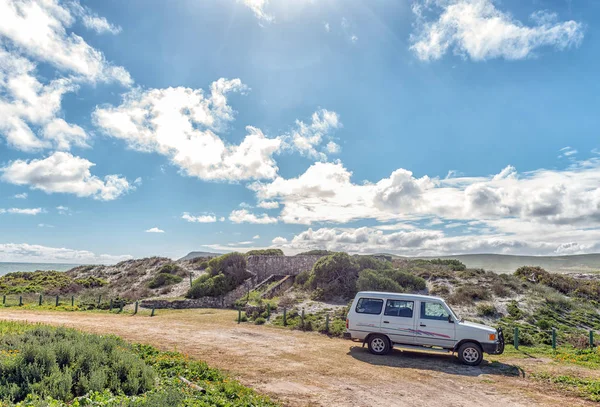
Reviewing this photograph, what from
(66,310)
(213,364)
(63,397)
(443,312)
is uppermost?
(443,312)

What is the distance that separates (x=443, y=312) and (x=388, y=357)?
2.54m

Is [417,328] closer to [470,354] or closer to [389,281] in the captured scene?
[470,354]

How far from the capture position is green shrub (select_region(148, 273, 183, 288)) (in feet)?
127

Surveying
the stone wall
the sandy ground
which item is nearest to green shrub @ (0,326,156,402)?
the sandy ground

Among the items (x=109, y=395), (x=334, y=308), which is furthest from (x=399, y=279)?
(x=109, y=395)

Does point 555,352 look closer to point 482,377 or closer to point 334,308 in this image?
point 482,377

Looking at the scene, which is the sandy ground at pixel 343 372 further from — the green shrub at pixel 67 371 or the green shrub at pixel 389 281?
the green shrub at pixel 389 281

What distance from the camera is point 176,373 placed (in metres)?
9.04

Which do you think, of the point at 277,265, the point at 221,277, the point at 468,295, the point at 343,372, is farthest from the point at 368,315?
the point at 277,265

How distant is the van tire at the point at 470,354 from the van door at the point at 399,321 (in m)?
1.61

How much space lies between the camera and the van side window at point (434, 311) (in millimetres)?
12555

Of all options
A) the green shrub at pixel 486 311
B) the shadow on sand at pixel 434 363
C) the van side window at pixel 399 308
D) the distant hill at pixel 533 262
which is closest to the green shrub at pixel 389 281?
the green shrub at pixel 486 311

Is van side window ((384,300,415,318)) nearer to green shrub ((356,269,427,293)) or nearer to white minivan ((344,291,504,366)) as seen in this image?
white minivan ((344,291,504,366))

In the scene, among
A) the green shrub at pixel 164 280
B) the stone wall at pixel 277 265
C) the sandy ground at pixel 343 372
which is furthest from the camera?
the green shrub at pixel 164 280
